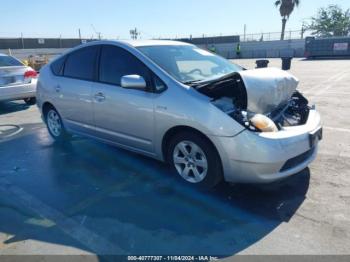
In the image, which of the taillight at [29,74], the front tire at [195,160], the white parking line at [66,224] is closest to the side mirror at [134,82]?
the front tire at [195,160]

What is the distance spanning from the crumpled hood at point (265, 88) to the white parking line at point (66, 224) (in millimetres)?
2019

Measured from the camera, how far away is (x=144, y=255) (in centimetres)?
278

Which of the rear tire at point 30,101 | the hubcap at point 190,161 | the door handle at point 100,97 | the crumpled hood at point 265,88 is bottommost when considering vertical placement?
the rear tire at point 30,101

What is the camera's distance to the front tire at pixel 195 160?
143 inches

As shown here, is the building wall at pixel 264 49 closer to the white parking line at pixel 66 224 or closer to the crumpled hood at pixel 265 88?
the white parking line at pixel 66 224

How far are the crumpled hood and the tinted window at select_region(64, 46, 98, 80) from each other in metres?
2.29

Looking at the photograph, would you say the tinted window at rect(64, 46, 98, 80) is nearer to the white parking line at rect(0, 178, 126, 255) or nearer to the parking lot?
the parking lot

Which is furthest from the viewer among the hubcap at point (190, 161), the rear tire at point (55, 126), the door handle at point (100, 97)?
the rear tire at point (55, 126)

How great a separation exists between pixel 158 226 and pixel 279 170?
1348 mm

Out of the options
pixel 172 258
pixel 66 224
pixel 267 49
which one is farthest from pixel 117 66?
pixel 267 49

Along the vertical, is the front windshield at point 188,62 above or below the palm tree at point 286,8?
below

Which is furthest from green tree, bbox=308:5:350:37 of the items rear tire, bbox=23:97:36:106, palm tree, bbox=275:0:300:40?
rear tire, bbox=23:97:36:106

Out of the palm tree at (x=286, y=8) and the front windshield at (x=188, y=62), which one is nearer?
the front windshield at (x=188, y=62)

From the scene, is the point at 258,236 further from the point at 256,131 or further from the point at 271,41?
the point at 271,41
